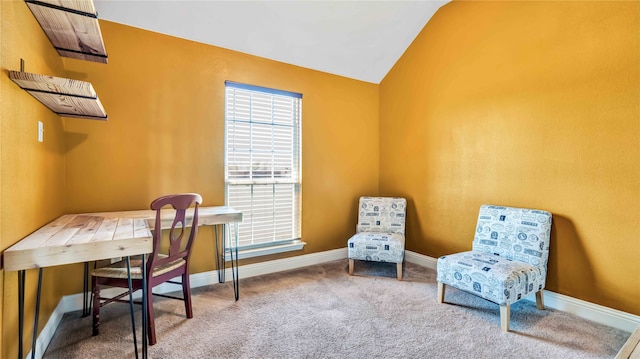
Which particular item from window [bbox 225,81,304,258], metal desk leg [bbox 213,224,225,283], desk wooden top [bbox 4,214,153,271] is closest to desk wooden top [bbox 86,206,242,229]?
desk wooden top [bbox 4,214,153,271]

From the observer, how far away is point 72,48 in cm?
203

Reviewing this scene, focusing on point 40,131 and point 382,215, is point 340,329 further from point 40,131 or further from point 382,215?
point 40,131

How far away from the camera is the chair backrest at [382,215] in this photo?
11.4 ft

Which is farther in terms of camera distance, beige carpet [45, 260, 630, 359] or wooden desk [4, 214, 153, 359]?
beige carpet [45, 260, 630, 359]

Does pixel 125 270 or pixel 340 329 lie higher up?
pixel 125 270

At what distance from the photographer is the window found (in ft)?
10.1

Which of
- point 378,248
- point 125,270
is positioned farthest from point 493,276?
point 125,270

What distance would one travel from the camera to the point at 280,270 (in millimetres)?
3311

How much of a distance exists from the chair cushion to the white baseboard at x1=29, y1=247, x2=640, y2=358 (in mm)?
629

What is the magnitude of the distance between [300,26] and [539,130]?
246 centimetres

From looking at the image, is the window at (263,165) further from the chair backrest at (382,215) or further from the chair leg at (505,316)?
the chair leg at (505,316)

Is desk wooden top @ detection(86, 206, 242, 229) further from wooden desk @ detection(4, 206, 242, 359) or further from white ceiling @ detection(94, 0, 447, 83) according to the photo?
white ceiling @ detection(94, 0, 447, 83)

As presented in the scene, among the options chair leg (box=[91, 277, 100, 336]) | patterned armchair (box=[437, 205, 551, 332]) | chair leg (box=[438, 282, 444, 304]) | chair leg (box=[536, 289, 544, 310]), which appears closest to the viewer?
chair leg (box=[91, 277, 100, 336])

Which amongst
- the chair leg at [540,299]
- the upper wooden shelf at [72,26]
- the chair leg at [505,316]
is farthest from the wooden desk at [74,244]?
the chair leg at [540,299]
